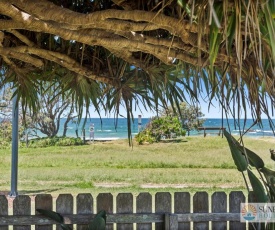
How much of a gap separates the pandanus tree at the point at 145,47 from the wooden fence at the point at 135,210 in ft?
1.51

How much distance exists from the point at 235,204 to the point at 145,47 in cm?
118

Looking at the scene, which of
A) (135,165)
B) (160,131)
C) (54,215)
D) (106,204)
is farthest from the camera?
(135,165)

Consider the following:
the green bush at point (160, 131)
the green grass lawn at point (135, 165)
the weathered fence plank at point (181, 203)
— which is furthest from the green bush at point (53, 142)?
the weathered fence plank at point (181, 203)

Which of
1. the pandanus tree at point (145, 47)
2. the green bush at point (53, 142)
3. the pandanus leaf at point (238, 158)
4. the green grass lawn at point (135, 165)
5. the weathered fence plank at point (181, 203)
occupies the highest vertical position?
the pandanus tree at point (145, 47)

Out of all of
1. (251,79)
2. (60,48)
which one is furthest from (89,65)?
(251,79)

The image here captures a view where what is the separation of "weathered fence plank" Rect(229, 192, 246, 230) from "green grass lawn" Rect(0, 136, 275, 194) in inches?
169

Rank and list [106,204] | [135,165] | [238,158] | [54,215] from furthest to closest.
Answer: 1. [135,165]
2. [106,204]
3. [54,215]
4. [238,158]

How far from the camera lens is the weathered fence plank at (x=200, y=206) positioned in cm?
201

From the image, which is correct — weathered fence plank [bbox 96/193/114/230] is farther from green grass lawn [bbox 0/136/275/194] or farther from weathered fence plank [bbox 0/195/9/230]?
green grass lawn [bbox 0/136/275/194]

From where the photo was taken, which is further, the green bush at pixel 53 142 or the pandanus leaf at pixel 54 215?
the green bush at pixel 53 142

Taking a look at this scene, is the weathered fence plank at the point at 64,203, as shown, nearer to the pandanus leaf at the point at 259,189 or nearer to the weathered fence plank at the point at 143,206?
the weathered fence plank at the point at 143,206

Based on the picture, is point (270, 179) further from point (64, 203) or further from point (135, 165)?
point (135, 165)

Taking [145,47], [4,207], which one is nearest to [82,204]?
[4,207]

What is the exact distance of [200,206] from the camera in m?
2.01
